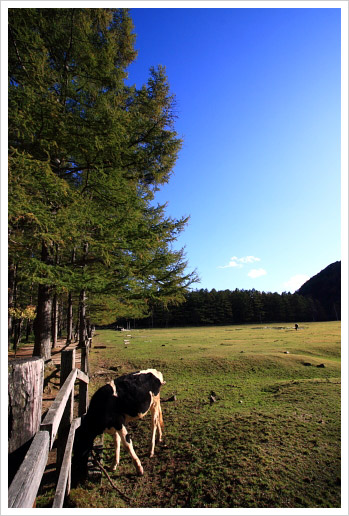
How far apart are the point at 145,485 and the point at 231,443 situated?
1844mm

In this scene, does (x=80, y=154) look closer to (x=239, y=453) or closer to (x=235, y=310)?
(x=239, y=453)

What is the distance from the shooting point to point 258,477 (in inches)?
161

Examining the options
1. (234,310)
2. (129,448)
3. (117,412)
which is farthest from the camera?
(234,310)

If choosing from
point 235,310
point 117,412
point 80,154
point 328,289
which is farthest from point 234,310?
point 117,412

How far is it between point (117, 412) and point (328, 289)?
144504 mm

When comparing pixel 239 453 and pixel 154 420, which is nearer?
pixel 239 453

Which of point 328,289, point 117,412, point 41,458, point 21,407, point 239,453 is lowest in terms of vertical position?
point 328,289

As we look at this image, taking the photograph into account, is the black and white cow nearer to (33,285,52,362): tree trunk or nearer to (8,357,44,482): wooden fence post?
(8,357,44,482): wooden fence post

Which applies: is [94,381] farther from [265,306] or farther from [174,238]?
[265,306]

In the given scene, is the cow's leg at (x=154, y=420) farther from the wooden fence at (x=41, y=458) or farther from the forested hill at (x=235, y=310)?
the forested hill at (x=235, y=310)

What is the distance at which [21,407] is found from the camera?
1.57m

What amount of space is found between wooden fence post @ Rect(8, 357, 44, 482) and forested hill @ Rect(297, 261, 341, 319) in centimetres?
12078

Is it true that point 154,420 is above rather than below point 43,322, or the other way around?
below

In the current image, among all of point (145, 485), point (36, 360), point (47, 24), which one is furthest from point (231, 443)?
point (47, 24)
